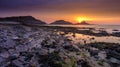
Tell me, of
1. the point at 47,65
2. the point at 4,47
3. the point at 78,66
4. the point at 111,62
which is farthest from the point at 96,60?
the point at 4,47

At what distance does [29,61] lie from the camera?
53.9 feet

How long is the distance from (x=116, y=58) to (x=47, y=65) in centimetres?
937

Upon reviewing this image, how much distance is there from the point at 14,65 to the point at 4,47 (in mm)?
6482

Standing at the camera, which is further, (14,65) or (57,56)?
(57,56)

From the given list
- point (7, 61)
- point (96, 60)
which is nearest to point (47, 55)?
point (7, 61)

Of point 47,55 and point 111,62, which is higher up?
point 47,55

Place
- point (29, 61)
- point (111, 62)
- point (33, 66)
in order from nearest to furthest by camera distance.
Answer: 1. point (33, 66)
2. point (29, 61)
3. point (111, 62)

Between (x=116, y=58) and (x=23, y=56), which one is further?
(x=116, y=58)

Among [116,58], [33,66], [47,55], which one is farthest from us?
[116,58]

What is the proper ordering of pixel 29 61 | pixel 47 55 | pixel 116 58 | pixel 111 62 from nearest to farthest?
pixel 29 61
pixel 47 55
pixel 111 62
pixel 116 58

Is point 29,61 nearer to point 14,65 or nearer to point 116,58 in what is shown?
point 14,65

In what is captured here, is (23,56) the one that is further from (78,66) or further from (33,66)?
(78,66)

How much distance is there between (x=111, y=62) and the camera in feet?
63.0

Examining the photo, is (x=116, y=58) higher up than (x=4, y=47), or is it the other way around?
(x=4, y=47)
